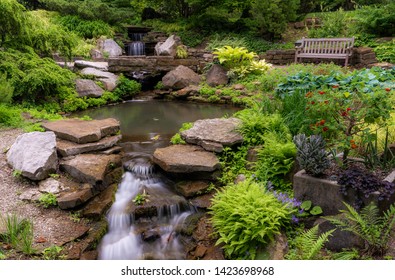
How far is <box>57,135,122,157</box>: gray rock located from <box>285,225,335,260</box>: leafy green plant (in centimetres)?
346

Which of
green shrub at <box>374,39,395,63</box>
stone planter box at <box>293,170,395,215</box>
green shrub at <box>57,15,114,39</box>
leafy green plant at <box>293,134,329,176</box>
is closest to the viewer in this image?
stone planter box at <box>293,170,395,215</box>

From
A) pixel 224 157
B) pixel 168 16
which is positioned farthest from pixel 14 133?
pixel 168 16

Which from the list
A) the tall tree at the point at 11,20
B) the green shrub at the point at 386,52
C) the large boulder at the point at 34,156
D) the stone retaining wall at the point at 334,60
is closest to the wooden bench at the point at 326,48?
the stone retaining wall at the point at 334,60

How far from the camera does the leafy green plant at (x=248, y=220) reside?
374 centimetres

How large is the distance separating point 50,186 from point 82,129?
1.54m

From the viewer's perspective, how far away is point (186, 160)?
5.34 m

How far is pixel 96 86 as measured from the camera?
1052cm

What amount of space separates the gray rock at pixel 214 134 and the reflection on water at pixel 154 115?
49.0 inches

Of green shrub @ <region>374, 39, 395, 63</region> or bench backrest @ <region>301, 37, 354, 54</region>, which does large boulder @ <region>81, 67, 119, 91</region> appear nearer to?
bench backrest @ <region>301, 37, 354, 54</region>

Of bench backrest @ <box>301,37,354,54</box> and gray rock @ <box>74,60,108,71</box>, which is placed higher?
bench backrest @ <box>301,37,354,54</box>

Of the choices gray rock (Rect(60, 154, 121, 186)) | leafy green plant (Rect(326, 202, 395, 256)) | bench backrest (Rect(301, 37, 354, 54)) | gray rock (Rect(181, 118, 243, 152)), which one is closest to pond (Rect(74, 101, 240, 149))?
gray rock (Rect(181, 118, 243, 152))

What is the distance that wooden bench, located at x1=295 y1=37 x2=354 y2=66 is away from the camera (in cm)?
1143

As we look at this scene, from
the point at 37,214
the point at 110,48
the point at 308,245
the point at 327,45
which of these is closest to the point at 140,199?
the point at 37,214

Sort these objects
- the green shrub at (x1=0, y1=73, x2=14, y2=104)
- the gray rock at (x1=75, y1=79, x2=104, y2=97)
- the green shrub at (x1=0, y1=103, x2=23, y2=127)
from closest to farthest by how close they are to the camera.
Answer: the green shrub at (x1=0, y1=103, x2=23, y2=127) → the green shrub at (x1=0, y1=73, x2=14, y2=104) → the gray rock at (x1=75, y1=79, x2=104, y2=97)
